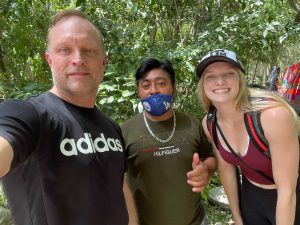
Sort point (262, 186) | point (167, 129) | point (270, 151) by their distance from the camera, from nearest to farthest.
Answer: point (270, 151), point (262, 186), point (167, 129)

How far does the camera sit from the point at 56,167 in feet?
3.53

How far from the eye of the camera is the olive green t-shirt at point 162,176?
6.01 feet

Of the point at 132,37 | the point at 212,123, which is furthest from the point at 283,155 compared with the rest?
the point at 132,37

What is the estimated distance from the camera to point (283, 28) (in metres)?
3.74

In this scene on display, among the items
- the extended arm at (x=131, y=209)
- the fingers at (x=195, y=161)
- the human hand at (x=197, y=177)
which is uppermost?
the fingers at (x=195, y=161)

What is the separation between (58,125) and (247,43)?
130 inches

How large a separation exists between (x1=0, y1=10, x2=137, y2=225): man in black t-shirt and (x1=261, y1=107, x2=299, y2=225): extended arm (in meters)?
0.80

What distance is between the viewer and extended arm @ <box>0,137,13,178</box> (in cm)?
88

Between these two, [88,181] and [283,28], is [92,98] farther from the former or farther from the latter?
[283,28]

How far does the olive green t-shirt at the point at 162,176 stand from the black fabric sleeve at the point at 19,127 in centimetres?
90

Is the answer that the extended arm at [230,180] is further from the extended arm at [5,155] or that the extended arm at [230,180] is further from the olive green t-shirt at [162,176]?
the extended arm at [5,155]

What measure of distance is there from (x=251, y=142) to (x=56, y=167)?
1.05 metres

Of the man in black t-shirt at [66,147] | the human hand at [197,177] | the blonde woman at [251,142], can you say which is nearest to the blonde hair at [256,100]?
the blonde woman at [251,142]

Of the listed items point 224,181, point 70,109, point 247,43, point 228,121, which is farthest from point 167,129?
point 247,43
